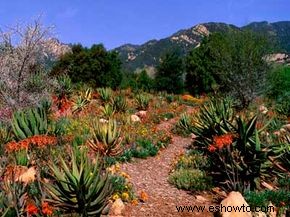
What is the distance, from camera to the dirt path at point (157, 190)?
8950 millimetres

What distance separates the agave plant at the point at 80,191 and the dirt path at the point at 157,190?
2.90 feet

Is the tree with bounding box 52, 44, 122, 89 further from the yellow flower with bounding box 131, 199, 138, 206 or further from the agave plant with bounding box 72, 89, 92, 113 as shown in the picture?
the yellow flower with bounding box 131, 199, 138, 206

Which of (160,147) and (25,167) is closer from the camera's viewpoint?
(25,167)

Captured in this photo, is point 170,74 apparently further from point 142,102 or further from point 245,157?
point 245,157

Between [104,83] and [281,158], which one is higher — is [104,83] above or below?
above

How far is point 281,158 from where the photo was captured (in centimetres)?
1155

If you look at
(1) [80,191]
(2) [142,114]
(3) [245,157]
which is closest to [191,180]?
(3) [245,157]

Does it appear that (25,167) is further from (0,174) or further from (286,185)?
(286,185)

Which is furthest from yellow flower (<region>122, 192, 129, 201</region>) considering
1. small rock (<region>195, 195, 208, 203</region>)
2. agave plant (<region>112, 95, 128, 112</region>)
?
agave plant (<region>112, 95, 128, 112</region>)

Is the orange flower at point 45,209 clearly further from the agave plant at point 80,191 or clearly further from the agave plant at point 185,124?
the agave plant at point 185,124

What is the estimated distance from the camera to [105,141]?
12.8 m

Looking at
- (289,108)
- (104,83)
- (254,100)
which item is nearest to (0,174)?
(289,108)

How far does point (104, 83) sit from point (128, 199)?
3810cm

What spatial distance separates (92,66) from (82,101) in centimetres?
2365
